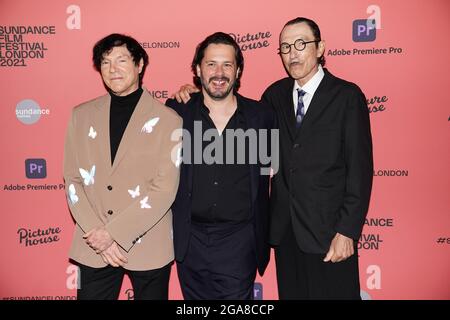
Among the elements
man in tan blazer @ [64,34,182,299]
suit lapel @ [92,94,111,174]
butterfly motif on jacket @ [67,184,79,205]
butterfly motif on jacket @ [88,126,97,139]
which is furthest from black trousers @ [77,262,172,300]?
butterfly motif on jacket @ [88,126,97,139]

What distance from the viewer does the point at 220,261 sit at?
262cm

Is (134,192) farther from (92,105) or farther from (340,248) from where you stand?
(340,248)

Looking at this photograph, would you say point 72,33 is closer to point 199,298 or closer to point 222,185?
point 222,185

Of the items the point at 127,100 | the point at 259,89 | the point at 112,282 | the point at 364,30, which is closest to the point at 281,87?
the point at 259,89

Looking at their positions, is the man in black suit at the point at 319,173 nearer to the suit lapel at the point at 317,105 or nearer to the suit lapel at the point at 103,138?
the suit lapel at the point at 317,105

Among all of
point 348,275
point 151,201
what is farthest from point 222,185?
point 348,275

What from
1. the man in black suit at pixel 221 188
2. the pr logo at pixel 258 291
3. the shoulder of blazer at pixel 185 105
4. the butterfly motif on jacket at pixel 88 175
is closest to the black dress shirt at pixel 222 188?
the man in black suit at pixel 221 188

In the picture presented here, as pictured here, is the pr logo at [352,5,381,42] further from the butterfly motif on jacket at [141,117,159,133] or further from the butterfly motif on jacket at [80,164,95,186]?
the butterfly motif on jacket at [80,164,95,186]

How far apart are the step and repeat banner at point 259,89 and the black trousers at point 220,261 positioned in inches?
38.3

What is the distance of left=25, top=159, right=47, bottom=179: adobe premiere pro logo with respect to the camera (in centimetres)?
349

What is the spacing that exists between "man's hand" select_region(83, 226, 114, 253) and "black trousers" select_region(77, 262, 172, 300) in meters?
0.18

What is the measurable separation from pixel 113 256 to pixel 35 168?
1.51 meters

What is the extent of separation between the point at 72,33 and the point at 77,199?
161cm

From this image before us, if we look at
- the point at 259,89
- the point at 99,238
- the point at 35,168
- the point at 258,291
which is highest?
the point at 259,89
